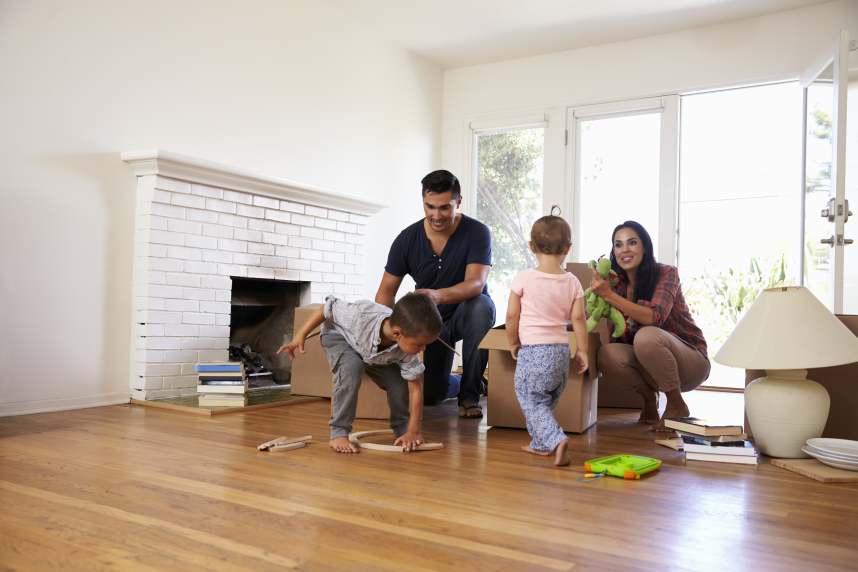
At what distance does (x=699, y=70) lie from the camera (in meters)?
5.16

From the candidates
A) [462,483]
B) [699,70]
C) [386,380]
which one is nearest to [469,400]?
[386,380]

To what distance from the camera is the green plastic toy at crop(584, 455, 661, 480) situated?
215 centimetres

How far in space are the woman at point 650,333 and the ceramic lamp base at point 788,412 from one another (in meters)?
0.54

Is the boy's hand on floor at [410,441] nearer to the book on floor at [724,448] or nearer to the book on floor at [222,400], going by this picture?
the book on floor at [724,448]

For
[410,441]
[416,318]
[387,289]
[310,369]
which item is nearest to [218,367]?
[310,369]

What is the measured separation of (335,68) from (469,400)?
2799 millimetres

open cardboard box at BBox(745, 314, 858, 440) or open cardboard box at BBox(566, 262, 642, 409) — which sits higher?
open cardboard box at BBox(745, 314, 858, 440)

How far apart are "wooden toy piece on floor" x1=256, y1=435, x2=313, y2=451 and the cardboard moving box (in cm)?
87

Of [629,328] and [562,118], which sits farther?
[562,118]

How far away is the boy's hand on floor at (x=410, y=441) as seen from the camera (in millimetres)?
2487

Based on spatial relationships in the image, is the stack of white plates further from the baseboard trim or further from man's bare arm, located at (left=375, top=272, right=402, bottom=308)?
the baseboard trim

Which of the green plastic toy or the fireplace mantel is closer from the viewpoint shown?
the green plastic toy

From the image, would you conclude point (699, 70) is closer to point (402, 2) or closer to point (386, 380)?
point (402, 2)

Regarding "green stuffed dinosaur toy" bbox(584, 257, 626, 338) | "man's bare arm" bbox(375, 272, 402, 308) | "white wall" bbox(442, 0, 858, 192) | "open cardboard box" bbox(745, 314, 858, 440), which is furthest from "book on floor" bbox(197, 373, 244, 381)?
"white wall" bbox(442, 0, 858, 192)
